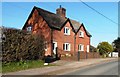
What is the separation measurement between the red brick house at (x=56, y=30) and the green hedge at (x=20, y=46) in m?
9.85

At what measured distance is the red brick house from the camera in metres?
37.9

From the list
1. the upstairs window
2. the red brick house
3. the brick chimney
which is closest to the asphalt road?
the red brick house

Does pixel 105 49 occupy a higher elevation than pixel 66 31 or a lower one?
lower

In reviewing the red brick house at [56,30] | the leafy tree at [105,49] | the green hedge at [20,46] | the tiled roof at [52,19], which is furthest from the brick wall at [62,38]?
the leafy tree at [105,49]

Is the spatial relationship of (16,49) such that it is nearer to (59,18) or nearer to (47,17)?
(47,17)

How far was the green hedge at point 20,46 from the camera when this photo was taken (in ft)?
65.7

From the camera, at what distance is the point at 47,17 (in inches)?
1551

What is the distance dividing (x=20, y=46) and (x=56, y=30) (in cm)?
1741

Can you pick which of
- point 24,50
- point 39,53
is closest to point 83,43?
point 39,53

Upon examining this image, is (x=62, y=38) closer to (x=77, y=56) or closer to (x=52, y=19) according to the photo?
(x=52, y=19)

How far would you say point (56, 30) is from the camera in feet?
128

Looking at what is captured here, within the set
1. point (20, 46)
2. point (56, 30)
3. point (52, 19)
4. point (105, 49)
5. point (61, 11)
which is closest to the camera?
point (20, 46)

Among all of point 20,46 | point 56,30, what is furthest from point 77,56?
point 20,46

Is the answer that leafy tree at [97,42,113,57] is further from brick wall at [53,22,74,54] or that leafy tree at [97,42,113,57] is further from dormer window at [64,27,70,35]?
dormer window at [64,27,70,35]
